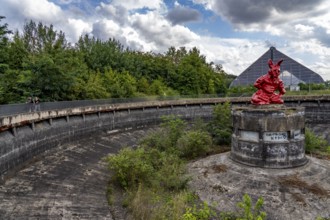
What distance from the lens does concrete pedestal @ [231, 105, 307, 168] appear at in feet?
56.9

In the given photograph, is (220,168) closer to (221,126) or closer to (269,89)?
(269,89)

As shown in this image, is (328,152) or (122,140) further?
(122,140)

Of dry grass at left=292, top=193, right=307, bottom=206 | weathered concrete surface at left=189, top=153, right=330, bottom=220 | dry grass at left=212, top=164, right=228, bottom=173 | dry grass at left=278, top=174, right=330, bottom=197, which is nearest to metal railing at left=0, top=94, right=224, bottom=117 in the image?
weathered concrete surface at left=189, top=153, right=330, bottom=220

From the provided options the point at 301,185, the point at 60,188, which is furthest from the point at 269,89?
the point at 60,188

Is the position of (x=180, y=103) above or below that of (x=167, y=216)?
above

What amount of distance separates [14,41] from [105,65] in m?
15.4

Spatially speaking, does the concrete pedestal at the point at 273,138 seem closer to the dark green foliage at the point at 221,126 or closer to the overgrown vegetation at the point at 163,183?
the overgrown vegetation at the point at 163,183

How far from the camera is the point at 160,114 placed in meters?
36.3

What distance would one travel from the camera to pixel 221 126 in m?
28.7

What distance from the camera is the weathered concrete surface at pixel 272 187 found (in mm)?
13523

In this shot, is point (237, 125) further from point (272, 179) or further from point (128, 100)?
point (128, 100)

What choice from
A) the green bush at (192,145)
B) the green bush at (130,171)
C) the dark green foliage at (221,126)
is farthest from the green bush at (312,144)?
the green bush at (130,171)

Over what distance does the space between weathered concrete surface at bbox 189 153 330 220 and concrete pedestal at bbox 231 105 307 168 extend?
54 centimetres

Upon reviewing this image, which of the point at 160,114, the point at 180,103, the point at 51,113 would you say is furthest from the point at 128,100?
the point at 51,113
